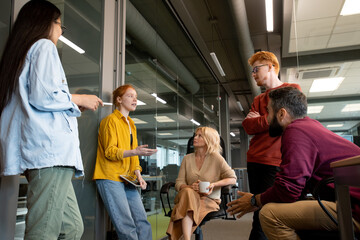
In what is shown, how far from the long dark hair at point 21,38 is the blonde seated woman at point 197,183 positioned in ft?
5.21

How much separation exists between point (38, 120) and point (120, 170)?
3.78ft

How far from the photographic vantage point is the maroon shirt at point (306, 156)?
4.29 feet

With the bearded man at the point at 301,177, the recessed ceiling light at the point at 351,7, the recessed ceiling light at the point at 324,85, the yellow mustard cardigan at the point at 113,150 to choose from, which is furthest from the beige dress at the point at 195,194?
the recessed ceiling light at the point at 351,7

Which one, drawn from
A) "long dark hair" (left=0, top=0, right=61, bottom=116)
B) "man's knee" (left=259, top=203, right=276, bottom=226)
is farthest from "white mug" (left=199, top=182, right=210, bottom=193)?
"long dark hair" (left=0, top=0, right=61, bottom=116)

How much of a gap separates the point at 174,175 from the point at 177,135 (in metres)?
0.61

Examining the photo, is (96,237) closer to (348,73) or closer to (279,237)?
(279,237)

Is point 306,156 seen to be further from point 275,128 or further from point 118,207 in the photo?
point 118,207

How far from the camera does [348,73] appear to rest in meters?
3.87

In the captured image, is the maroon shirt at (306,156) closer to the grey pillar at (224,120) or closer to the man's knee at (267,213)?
the man's knee at (267,213)

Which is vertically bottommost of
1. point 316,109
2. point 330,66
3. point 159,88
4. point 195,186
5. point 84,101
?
point 195,186

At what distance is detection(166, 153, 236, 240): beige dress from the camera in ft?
8.04

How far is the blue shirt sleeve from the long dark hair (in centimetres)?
5

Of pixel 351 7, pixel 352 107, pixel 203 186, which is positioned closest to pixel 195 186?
pixel 203 186

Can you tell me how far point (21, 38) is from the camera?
4.43ft
